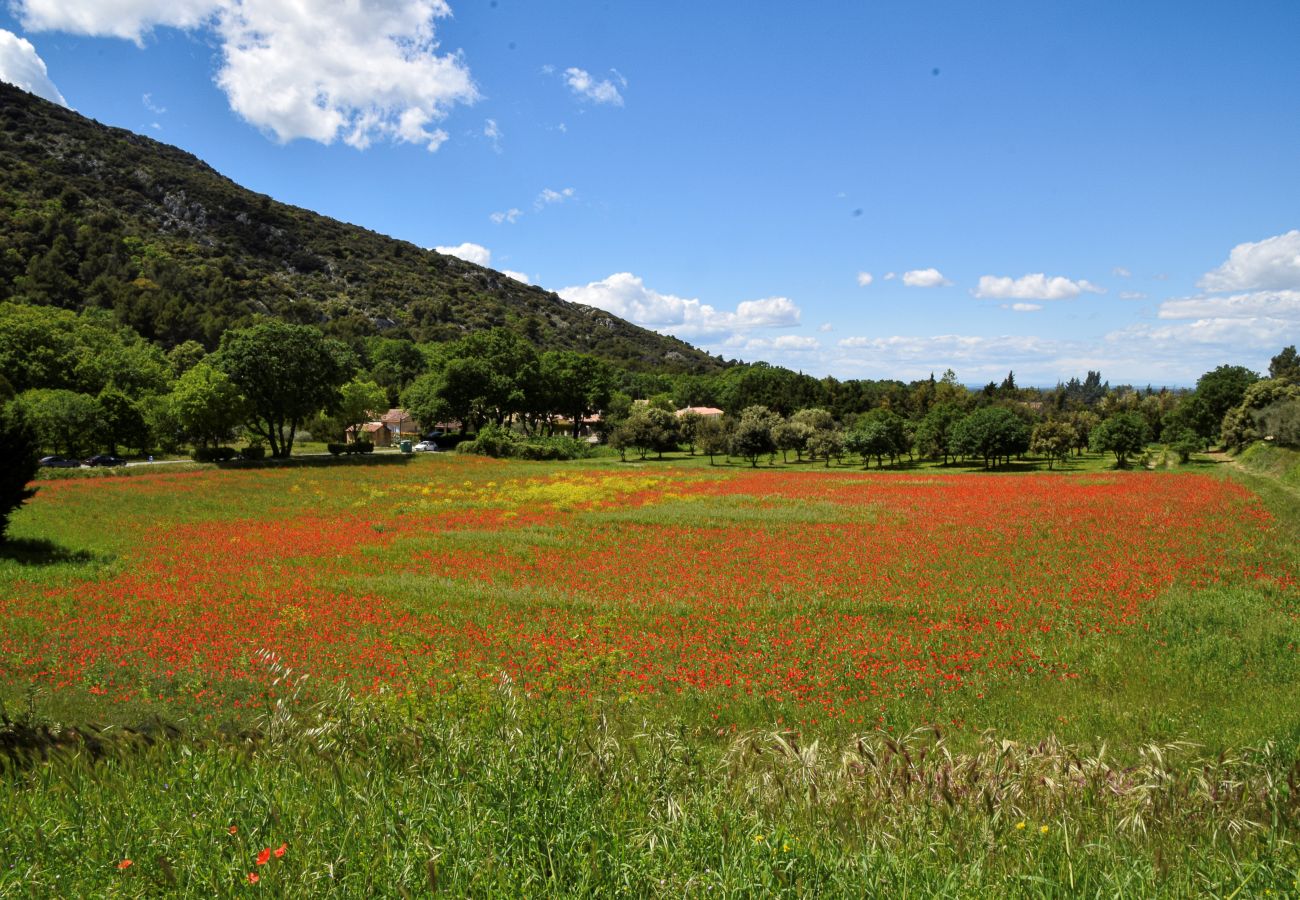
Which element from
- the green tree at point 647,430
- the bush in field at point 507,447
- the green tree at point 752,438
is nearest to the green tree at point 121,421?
the bush in field at point 507,447

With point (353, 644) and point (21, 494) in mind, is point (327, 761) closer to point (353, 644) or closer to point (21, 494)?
point (353, 644)

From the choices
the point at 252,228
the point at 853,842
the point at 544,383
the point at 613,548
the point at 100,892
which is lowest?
the point at 613,548

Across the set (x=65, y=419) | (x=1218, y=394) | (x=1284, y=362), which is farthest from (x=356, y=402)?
(x=1284, y=362)

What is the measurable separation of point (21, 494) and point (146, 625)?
11.7m

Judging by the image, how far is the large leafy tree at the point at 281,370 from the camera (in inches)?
2083

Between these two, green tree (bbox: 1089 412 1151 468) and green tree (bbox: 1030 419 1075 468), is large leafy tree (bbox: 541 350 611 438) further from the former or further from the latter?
green tree (bbox: 1089 412 1151 468)

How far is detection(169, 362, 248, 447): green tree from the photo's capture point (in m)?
50.5

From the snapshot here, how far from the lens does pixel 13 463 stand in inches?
800

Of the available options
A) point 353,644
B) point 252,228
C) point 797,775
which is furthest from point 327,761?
point 252,228

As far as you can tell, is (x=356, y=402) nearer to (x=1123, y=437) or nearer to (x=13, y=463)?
(x=13, y=463)

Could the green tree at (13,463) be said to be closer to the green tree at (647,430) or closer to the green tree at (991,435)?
the green tree at (647,430)

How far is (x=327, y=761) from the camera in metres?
6.15

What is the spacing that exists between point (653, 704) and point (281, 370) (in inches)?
2135

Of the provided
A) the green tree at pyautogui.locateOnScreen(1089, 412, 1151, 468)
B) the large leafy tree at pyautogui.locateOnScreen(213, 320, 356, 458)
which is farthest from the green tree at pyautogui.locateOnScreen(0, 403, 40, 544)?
the green tree at pyautogui.locateOnScreen(1089, 412, 1151, 468)
